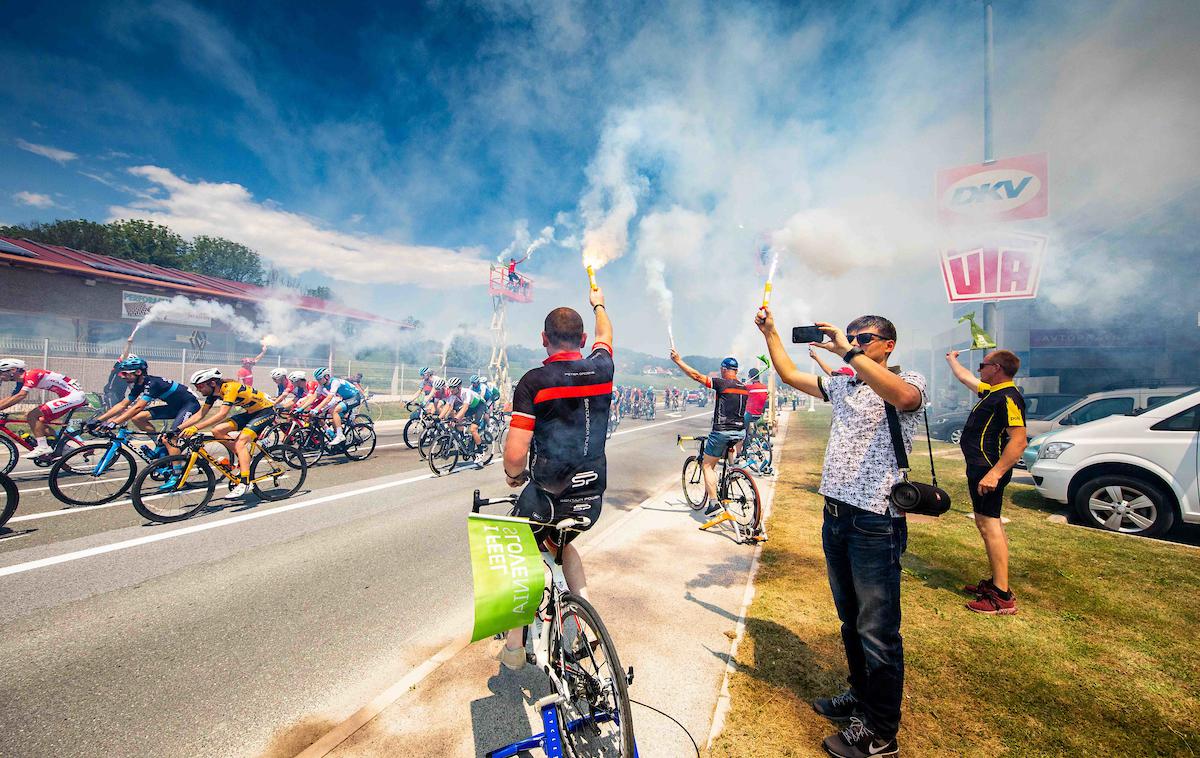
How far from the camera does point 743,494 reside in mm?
6406

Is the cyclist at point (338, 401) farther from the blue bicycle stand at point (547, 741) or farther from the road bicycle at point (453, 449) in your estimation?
the blue bicycle stand at point (547, 741)

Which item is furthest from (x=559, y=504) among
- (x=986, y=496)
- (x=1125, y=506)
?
(x=1125, y=506)

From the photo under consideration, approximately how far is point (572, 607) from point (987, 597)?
4000 mm

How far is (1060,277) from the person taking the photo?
69.9ft

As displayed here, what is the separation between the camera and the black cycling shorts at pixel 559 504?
266cm

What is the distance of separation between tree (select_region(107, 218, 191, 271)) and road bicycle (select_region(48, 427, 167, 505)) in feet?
169

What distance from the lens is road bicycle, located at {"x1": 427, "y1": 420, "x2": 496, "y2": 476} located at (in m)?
10.2

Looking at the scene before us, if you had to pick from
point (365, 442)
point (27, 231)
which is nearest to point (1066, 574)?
point (365, 442)

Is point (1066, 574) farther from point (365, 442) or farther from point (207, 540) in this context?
point (365, 442)

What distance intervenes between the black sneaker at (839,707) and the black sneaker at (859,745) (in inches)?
10.2

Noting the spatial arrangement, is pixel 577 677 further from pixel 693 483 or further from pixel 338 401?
pixel 338 401

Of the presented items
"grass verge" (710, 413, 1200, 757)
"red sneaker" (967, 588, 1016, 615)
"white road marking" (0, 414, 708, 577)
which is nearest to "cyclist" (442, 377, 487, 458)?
"white road marking" (0, 414, 708, 577)

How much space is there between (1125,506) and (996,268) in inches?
148

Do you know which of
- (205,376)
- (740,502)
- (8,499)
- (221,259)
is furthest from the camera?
(221,259)
